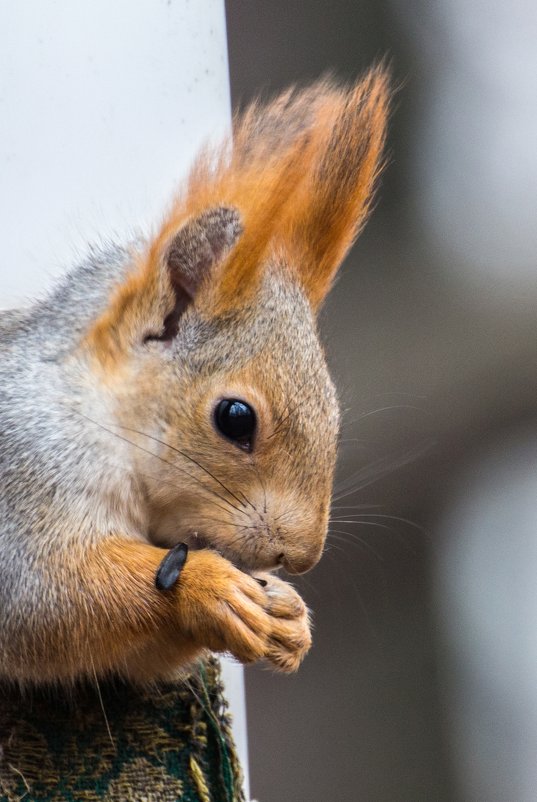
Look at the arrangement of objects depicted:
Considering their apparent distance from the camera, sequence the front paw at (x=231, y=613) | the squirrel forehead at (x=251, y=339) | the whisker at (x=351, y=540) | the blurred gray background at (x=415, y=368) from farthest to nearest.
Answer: the blurred gray background at (x=415, y=368), the whisker at (x=351, y=540), the squirrel forehead at (x=251, y=339), the front paw at (x=231, y=613)

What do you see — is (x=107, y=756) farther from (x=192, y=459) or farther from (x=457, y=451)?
(x=457, y=451)

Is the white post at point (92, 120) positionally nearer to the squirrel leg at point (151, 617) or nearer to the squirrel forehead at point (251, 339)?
the squirrel forehead at point (251, 339)

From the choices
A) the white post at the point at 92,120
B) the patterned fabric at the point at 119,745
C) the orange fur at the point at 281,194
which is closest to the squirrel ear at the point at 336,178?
the orange fur at the point at 281,194

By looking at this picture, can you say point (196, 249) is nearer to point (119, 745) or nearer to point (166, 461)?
point (166, 461)

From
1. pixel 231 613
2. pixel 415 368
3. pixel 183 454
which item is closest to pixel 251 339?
pixel 183 454

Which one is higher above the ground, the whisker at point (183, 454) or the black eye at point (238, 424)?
the black eye at point (238, 424)

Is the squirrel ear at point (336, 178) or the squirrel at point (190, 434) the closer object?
the squirrel at point (190, 434)

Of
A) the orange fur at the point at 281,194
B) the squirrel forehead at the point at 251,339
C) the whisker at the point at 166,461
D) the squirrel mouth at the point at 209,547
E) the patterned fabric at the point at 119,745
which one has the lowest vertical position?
the patterned fabric at the point at 119,745
